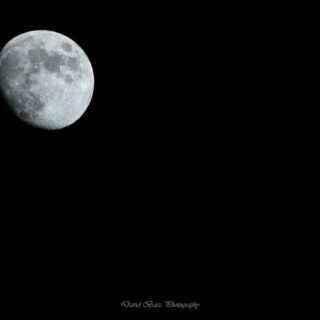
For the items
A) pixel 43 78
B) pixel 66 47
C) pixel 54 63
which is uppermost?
pixel 66 47

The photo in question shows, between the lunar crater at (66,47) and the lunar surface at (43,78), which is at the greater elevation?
the lunar crater at (66,47)

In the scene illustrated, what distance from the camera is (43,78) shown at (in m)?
3.17

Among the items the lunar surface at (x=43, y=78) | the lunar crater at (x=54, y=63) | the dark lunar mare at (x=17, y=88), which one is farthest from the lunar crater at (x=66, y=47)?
the dark lunar mare at (x=17, y=88)

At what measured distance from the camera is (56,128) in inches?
139

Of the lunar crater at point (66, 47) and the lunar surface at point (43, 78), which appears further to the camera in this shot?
the lunar crater at point (66, 47)

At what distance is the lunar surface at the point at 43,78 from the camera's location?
10.4ft

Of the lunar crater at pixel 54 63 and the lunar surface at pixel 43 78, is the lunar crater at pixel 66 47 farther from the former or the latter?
the lunar crater at pixel 54 63

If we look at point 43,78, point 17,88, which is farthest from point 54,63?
point 17,88

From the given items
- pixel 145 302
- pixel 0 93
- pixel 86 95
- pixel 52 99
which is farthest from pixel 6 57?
pixel 145 302

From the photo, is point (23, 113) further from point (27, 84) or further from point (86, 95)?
point (86, 95)

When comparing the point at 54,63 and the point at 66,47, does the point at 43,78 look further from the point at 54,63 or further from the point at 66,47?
the point at 66,47

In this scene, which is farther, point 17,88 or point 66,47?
point 66,47

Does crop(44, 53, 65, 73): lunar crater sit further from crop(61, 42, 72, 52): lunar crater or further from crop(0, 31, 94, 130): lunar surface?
crop(61, 42, 72, 52): lunar crater

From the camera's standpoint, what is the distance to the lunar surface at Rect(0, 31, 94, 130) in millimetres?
3174
